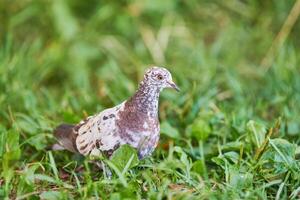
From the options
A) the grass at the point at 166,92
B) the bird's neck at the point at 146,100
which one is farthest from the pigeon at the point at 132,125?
the grass at the point at 166,92

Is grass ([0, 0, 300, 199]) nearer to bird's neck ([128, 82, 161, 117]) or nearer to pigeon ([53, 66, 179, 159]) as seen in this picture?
pigeon ([53, 66, 179, 159])

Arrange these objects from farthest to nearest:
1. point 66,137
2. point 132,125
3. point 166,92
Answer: point 166,92 → point 66,137 → point 132,125

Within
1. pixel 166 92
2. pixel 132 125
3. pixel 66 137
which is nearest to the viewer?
pixel 132 125

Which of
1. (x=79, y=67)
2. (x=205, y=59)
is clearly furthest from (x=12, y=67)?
(x=205, y=59)

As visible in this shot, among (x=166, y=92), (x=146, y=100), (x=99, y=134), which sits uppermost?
(x=146, y=100)

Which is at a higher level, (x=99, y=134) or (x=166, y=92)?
(x=99, y=134)

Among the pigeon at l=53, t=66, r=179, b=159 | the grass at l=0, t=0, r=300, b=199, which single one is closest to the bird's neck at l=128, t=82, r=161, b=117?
the pigeon at l=53, t=66, r=179, b=159

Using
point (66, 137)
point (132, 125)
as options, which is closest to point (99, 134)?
point (132, 125)

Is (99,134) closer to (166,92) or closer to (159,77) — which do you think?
(159,77)
